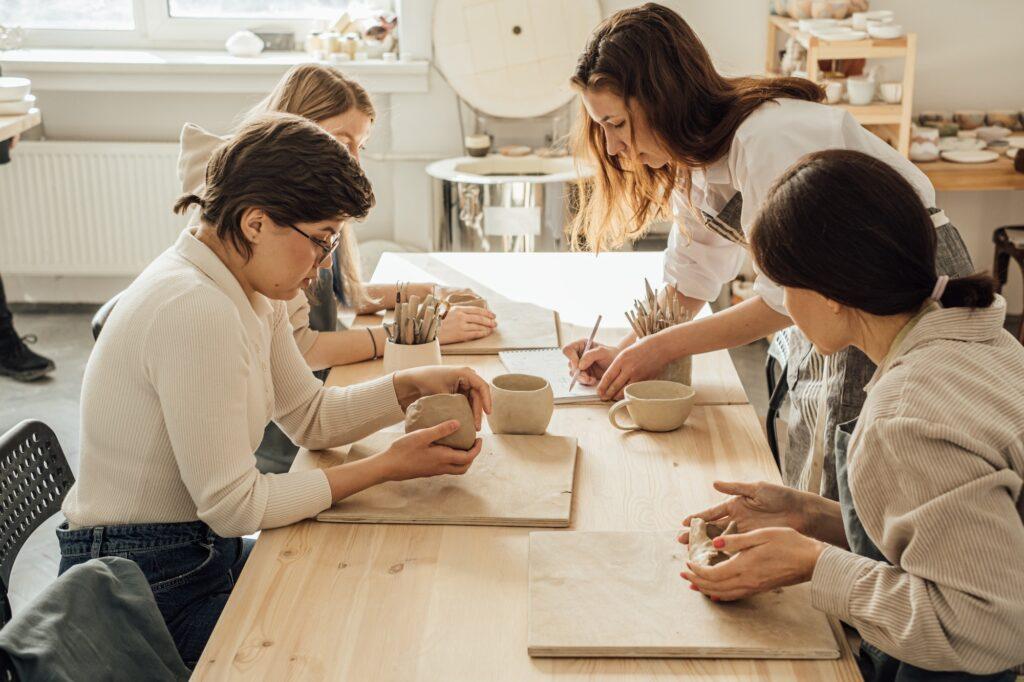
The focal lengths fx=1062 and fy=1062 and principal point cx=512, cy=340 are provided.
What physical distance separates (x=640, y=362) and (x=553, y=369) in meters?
0.24

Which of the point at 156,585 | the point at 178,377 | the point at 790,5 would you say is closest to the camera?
the point at 178,377

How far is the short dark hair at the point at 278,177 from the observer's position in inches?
56.9

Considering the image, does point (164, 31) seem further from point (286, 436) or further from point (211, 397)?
point (211, 397)

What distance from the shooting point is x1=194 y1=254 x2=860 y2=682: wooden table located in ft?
3.66

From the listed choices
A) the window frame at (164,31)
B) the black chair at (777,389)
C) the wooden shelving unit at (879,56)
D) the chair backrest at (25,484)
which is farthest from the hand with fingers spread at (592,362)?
the window frame at (164,31)

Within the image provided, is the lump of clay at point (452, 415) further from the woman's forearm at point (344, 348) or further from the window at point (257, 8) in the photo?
the window at point (257, 8)

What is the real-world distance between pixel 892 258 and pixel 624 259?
1.57 m

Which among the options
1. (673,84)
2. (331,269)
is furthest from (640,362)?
(331,269)

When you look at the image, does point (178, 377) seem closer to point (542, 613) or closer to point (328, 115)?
point (542, 613)

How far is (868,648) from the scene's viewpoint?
1.25 meters

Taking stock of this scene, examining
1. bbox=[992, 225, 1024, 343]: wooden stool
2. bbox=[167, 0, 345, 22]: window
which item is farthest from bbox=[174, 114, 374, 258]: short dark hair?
bbox=[167, 0, 345, 22]: window

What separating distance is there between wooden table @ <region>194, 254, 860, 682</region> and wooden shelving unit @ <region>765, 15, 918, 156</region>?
239cm

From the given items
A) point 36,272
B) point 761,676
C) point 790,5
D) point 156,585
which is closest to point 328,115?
point 156,585

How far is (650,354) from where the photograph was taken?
1.79 metres
